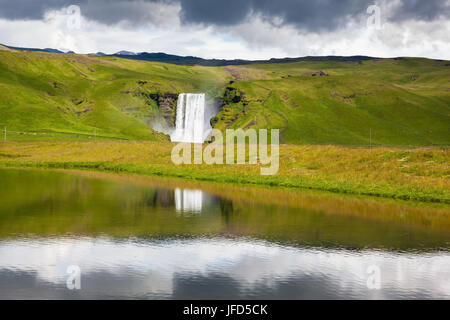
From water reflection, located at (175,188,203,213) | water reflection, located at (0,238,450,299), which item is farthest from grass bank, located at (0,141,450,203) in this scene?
water reflection, located at (0,238,450,299)

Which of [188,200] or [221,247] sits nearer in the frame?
[221,247]

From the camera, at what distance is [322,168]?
218 ft

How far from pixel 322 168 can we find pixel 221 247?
41825 millimetres

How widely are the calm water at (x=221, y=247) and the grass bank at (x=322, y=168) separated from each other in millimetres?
6735

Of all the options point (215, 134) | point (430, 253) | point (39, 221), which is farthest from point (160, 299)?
point (215, 134)

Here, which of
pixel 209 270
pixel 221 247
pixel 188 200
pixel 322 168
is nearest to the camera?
pixel 209 270

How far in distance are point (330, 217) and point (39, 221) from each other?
65.4 ft

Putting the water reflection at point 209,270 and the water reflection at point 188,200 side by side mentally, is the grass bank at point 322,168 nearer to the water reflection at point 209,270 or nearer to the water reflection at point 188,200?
the water reflection at point 188,200

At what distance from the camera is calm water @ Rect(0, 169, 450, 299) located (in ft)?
63.8

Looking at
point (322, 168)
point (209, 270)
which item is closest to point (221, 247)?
point (209, 270)

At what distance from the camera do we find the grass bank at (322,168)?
171ft

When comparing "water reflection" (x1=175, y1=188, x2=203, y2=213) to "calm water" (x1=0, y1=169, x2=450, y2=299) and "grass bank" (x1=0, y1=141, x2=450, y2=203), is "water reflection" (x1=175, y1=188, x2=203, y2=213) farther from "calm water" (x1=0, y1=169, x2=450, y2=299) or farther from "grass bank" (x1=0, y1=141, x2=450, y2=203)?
"grass bank" (x1=0, y1=141, x2=450, y2=203)

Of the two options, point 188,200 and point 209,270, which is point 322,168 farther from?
point 209,270

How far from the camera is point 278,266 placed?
22891 mm
